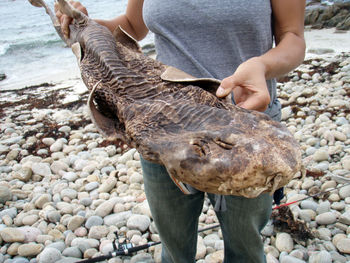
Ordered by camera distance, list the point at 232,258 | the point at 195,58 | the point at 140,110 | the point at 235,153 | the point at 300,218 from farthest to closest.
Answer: the point at 300,218
the point at 232,258
the point at 195,58
the point at 140,110
the point at 235,153

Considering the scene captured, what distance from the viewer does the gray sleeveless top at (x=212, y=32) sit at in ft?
6.49

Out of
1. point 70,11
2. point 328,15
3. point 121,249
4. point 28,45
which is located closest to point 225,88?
point 70,11

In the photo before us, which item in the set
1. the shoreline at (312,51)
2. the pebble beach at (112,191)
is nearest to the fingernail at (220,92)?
the pebble beach at (112,191)

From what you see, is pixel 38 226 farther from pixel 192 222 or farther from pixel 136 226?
pixel 192 222

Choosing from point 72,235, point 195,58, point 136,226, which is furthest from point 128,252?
point 195,58

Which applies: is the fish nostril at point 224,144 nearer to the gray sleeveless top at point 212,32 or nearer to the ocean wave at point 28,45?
the gray sleeveless top at point 212,32

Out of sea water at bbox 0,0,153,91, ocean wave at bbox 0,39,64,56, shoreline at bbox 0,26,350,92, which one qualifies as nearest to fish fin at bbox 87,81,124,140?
sea water at bbox 0,0,153,91

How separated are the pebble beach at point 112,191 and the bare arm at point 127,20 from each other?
1906mm

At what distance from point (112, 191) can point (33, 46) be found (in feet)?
62.1

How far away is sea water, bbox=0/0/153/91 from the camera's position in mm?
14344

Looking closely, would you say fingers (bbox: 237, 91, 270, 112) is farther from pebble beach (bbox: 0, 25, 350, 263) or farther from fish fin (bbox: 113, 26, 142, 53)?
fish fin (bbox: 113, 26, 142, 53)

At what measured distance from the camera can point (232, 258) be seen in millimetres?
2430

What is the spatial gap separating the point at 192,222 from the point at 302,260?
162cm

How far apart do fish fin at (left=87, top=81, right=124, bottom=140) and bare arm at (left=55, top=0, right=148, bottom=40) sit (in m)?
1.14
